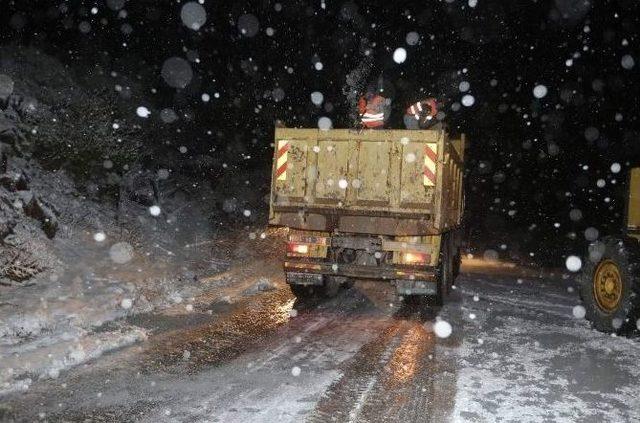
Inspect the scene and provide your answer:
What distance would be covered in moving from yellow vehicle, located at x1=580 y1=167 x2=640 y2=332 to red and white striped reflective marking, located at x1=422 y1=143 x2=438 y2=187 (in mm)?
2544

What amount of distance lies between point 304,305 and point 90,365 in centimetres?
402

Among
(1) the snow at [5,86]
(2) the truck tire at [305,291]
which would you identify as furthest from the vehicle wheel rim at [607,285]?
(1) the snow at [5,86]

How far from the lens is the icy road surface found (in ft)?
13.0

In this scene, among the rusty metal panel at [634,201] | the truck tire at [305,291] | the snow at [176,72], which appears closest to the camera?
the rusty metal panel at [634,201]

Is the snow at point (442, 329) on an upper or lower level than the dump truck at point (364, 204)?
lower

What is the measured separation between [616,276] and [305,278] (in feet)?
14.9

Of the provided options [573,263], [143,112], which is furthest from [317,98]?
[573,263]

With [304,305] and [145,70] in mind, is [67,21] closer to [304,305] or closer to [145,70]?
[145,70]

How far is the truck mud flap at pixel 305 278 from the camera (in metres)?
8.27

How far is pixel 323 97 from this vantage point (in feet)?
76.8

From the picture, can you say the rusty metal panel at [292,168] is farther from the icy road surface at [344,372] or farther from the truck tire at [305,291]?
the icy road surface at [344,372]

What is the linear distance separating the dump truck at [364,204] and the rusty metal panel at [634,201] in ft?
8.59

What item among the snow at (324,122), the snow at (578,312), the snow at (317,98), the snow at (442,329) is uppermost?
the snow at (317,98)

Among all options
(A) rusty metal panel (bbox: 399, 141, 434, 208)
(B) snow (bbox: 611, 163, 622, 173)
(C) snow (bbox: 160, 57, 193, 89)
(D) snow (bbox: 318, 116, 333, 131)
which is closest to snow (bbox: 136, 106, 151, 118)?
(C) snow (bbox: 160, 57, 193, 89)
